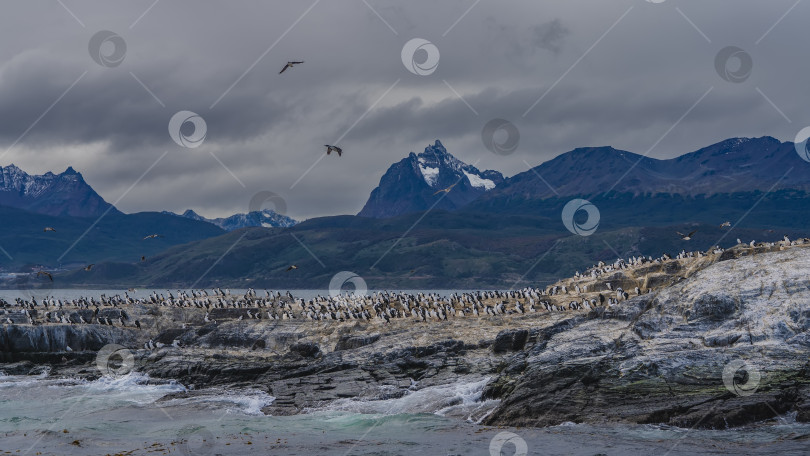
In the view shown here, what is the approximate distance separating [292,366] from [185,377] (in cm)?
877

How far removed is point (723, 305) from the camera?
129 ft

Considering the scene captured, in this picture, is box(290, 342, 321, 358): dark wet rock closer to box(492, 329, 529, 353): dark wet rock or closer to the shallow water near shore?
the shallow water near shore

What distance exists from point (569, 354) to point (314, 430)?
49.3 ft

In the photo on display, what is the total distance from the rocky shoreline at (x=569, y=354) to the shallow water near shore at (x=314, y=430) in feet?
5.07

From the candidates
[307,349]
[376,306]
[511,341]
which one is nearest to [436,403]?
[511,341]

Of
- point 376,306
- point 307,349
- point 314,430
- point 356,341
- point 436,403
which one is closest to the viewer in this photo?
point 314,430

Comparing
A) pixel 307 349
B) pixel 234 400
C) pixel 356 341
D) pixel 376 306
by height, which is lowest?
pixel 234 400

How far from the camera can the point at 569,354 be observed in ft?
128

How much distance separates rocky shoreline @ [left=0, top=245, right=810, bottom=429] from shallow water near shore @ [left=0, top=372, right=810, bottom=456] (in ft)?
5.07

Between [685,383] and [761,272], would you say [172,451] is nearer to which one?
[685,383]

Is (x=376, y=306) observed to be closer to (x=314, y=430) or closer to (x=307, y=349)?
(x=307, y=349)

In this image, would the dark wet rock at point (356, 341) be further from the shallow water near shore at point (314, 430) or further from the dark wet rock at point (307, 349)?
the shallow water near shore at point (314, 430)

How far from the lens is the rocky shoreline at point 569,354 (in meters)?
32.2

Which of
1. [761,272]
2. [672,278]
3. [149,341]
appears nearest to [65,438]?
[149,341]
